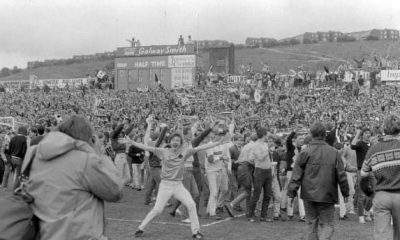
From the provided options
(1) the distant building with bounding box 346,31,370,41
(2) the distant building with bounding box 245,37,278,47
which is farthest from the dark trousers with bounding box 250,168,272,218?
(2) the distant building with bounding box 245,37,278,47

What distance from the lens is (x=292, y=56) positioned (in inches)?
4592

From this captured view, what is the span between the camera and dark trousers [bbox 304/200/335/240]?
7.59 m

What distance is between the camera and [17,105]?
51812 millimetres

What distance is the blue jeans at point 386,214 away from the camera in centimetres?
690

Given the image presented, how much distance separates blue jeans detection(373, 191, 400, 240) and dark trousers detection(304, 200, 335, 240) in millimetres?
715

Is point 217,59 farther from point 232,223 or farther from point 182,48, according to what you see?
point 232,223

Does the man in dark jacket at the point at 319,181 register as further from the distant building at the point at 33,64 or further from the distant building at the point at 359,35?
the distant building at the point at 359,35

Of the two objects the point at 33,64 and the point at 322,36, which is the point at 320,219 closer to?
the point at 33,64

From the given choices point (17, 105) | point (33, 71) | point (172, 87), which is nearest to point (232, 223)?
point (172, 87)

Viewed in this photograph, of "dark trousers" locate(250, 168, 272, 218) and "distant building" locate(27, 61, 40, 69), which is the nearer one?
"dark trousers" locate(250, 168, 272, 218)

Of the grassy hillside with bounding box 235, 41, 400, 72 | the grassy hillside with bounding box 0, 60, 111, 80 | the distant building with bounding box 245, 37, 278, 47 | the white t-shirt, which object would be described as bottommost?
the grassy hillside with bounding box 0, 60, 111, 80

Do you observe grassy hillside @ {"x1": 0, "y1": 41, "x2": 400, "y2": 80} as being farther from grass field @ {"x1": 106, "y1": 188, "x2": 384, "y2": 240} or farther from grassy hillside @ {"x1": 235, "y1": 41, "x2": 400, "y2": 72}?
grass field @ {"x1": 106, "y1": 188, "x2": 384, "y2": 240}

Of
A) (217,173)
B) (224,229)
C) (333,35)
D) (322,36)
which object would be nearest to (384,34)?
(333,35)

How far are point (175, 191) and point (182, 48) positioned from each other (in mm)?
40446
